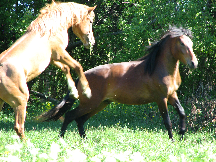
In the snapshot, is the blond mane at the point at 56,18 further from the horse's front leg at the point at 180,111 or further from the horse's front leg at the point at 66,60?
the horse's front leg at the point at 180,111

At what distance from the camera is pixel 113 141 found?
16.2 ft

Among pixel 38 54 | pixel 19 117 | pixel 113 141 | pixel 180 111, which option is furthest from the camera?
pixel 180 111

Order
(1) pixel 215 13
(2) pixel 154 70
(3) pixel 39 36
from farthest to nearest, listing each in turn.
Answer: (1) pixel 215 13, (2) pixel 154 70, (3) pixel 39 36

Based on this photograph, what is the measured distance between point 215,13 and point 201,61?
1452 millimetres

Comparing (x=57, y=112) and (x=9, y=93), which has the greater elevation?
(x=9, y=93)

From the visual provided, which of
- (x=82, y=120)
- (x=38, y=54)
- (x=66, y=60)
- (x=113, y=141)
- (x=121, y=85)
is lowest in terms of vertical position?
(x=82, y=120)

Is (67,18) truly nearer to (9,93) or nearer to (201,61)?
(9,93)

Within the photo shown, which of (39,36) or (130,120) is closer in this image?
(39,36)

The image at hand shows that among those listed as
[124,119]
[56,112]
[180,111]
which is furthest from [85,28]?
[124,119]

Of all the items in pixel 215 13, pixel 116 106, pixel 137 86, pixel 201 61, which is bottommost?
pixel 116 106

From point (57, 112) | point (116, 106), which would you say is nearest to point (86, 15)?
point (57, 112)

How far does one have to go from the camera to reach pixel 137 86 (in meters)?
6.35

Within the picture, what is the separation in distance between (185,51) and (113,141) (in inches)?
89.4

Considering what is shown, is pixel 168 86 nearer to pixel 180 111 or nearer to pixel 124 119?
pixel 180 111
